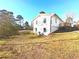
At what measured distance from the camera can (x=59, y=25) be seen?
33.2m

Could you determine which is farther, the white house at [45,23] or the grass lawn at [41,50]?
the white house at [45,23]

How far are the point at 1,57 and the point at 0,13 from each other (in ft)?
51.7

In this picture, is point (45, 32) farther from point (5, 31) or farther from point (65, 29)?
point (5, 31)

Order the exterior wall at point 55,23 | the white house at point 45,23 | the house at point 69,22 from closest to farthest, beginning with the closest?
1. the white house at point 45,23
2. the exterior wall at point 55,23
3. the house at point 69,22

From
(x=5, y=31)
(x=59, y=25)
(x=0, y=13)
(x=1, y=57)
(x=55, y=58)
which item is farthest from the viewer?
(x=59, y=25)

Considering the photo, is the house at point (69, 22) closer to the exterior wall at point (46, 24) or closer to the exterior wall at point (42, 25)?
the exterior wall at point (46, 24)

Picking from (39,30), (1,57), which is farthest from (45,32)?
(1,57)

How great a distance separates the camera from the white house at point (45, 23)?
30.8 m

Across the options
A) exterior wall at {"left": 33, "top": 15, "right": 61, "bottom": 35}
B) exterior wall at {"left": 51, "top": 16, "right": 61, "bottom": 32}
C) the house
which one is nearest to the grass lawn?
exterior wall at {"left": 33, "top": 15, "right": 61, "bottom": 35}

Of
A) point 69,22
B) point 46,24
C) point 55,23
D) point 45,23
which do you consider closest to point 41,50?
point 46,24

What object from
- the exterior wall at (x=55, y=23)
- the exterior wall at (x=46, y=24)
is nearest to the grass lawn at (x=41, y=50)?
the exterior wall at (x=46, y=24)

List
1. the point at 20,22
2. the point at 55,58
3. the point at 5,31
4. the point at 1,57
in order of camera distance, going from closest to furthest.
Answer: the point at 55,58, the point at 1,57, the point at 5,31, the point at 20,22

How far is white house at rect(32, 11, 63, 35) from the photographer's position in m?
30.8

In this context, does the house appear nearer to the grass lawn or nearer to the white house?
the white house
